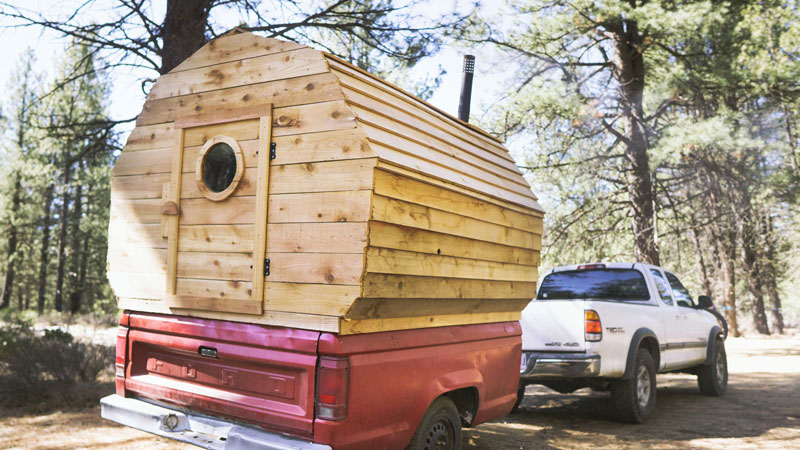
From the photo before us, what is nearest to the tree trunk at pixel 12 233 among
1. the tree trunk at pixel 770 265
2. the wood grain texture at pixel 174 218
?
the wood grain texture at pixel 174 218

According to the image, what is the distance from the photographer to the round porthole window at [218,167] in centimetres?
397

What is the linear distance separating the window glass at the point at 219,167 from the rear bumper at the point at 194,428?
4.85 ft

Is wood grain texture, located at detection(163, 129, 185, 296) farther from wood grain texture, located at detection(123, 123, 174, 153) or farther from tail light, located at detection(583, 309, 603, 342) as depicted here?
tail light, located at detection(583, 309, 603, 342)

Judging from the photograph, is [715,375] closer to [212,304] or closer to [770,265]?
[212,304]

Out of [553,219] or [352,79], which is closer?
[352,79]

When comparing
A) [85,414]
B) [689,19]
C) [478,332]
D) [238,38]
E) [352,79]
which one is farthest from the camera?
[689,19]

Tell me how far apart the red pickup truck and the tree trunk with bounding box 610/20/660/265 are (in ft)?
36.3

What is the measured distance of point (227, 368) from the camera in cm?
373

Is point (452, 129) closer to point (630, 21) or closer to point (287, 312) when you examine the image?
point (287, 312)

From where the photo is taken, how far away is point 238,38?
4.13 metres

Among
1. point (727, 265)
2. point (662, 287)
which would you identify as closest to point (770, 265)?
point (727, 265)

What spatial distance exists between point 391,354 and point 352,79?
175 cm

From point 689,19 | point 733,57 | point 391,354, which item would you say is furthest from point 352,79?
point 733,57

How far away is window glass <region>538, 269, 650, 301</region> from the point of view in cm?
766
